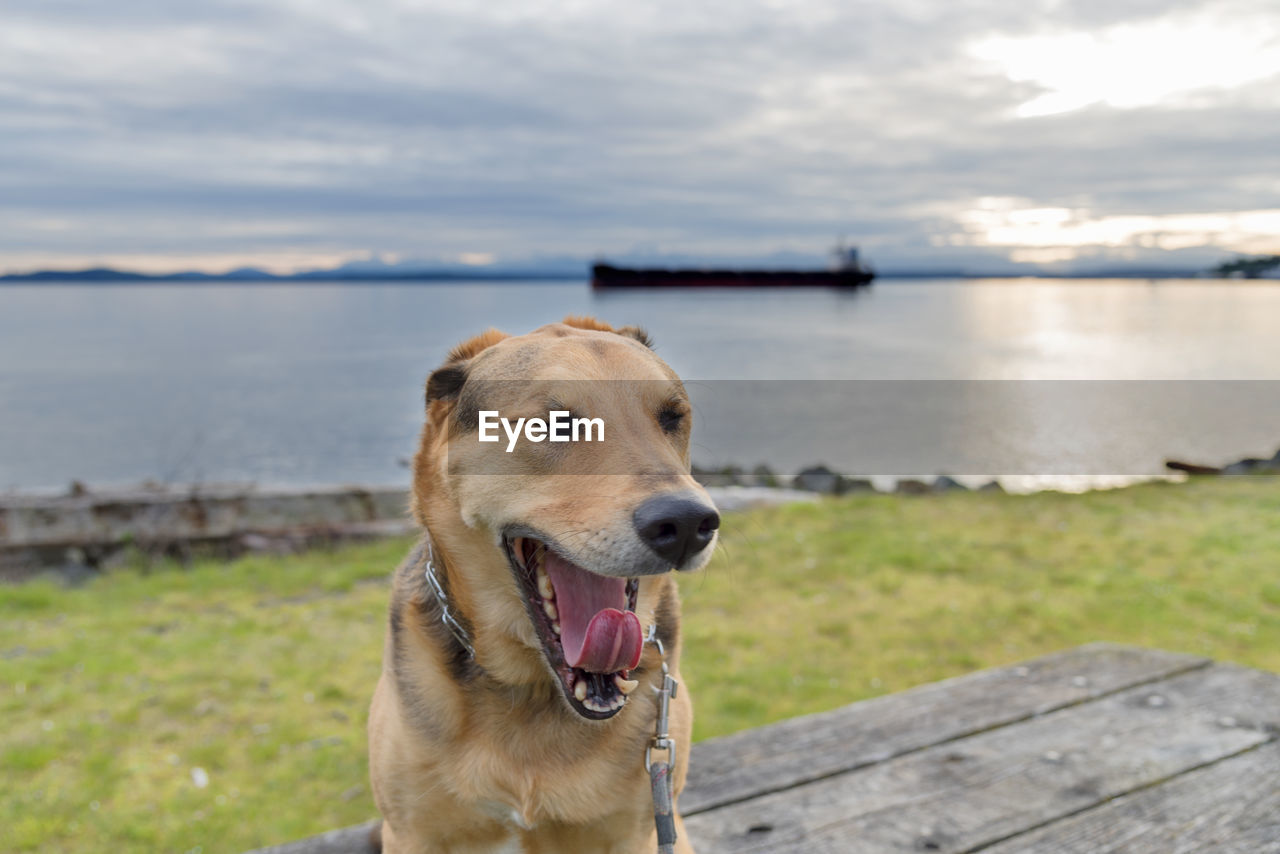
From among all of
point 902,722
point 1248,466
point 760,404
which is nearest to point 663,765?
point 902,722

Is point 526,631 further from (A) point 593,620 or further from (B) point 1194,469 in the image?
(B) point 1194,469

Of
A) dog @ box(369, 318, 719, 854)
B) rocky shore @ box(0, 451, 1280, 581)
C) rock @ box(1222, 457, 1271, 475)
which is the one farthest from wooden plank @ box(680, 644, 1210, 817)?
rock @ box(1222, 457, 1271, 475)

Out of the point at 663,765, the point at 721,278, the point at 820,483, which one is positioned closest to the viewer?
the point at 663,765

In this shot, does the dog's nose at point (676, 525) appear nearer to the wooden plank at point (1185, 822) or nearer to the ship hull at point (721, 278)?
the wooden plank at point (1185, 822)

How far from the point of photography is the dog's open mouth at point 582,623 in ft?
7.66

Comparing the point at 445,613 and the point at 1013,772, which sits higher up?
the point at 445,613

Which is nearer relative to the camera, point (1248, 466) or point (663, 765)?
point (663, 765)

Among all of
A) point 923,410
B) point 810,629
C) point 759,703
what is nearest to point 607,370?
point 759,703

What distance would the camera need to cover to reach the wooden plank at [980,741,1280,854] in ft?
11.0

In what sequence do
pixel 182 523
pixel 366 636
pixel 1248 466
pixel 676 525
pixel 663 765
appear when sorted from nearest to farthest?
pixel 676 525 < pixel 663 765 < pixel 366 636 < pixel 182 523 < pixel 1248 466

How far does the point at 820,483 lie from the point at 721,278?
8888 cm

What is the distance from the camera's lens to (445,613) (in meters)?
2.87

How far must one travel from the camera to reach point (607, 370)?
8.90 ft

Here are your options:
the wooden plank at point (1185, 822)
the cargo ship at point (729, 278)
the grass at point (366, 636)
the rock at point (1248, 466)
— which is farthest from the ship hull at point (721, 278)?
the wooden plank at point (1185, 822)
